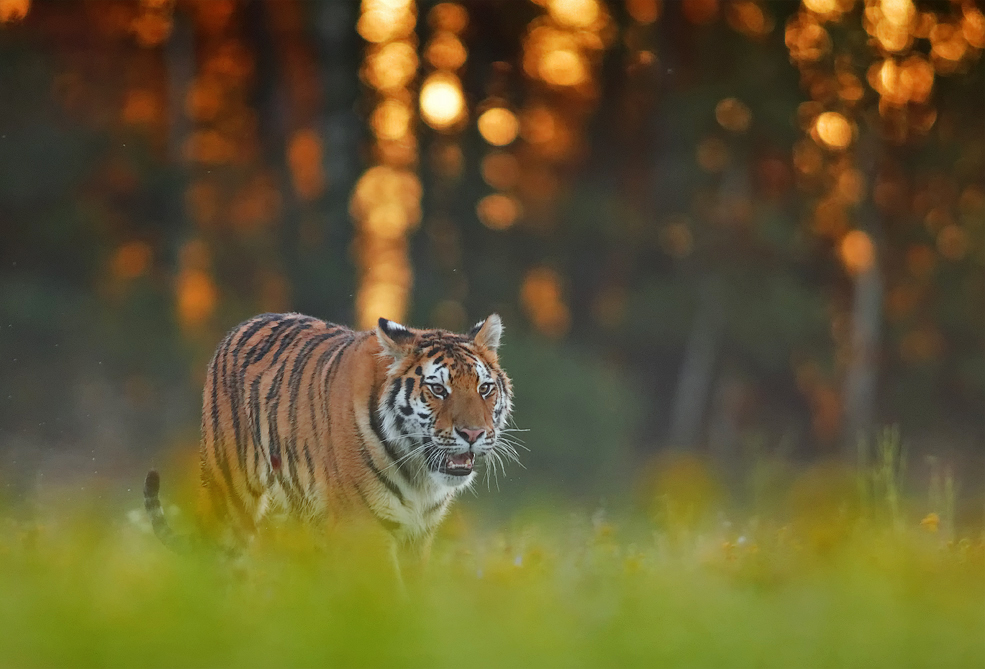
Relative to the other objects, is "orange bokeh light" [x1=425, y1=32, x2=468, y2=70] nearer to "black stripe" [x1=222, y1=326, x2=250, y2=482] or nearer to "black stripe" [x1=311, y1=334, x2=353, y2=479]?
"black stripe" [x1=222, y1=326, x2=250, y2=482]

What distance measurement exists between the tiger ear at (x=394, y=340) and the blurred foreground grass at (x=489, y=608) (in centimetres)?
142

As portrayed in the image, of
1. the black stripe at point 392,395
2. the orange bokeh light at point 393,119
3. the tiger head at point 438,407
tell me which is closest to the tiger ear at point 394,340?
the tiger head at point 438,407

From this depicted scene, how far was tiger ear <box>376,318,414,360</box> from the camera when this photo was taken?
19.2 ft

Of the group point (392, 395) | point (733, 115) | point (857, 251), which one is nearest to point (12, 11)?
point (733, 115)

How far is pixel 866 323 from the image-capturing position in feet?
79.5

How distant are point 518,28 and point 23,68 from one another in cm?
891

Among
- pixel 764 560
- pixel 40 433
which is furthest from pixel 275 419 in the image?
pixel 40 433

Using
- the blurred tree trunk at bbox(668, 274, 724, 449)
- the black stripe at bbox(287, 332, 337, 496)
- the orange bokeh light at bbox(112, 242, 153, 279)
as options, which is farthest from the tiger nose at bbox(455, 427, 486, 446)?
the blurred tree trunk at bbox(668, 274, 724, 449)

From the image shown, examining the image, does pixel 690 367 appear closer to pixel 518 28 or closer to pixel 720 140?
pixel 720 140

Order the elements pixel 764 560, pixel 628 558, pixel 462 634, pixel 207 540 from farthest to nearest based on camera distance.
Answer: pixel 207 540 → pixel 628 558 → pixel 764 560 → pixel 462 634

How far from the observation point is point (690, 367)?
2455 cm

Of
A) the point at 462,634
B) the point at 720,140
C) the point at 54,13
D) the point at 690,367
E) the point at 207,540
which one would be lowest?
the point at 690,367

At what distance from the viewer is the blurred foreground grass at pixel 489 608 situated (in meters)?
3.24

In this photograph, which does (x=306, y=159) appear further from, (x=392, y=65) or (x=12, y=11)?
(x=12, y=11)
